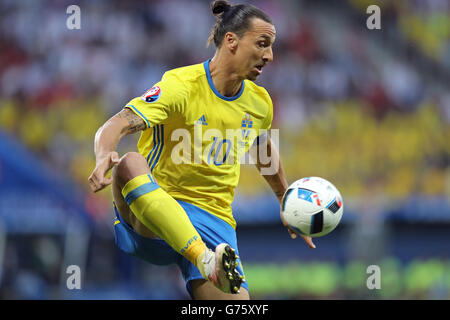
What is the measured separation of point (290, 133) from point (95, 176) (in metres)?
9.29

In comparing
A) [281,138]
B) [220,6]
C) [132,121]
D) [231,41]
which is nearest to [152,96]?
[132,121]

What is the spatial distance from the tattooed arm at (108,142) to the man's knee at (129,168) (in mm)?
176

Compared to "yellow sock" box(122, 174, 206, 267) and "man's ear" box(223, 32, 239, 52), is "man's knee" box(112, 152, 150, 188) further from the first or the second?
"man's ear" box(223, 32, 239, 52)

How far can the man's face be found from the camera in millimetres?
4152

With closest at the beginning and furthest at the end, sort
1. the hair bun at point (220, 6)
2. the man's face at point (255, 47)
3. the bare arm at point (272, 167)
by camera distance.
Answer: the man's face at point (255, 47) → the hair bun at point (220, 6) → the bare arm at point (272, 167)

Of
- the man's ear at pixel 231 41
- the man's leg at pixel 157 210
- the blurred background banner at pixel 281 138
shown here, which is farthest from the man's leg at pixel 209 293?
the blurred background banner at pixel 281 138

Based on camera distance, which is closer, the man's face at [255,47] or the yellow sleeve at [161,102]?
the yellow sleeve at [161,102]

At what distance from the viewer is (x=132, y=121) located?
3814 mm

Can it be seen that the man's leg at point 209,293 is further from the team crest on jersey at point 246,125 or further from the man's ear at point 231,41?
the man's ear at point 231,41

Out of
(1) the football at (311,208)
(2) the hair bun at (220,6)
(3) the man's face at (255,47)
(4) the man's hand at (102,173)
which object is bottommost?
(1) the football at (311,208)

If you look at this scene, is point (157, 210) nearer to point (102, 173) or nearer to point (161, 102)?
point (102, 173)

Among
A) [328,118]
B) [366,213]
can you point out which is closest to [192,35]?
[328,118]

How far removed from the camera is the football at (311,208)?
411cm

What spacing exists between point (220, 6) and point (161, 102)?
0.86m
